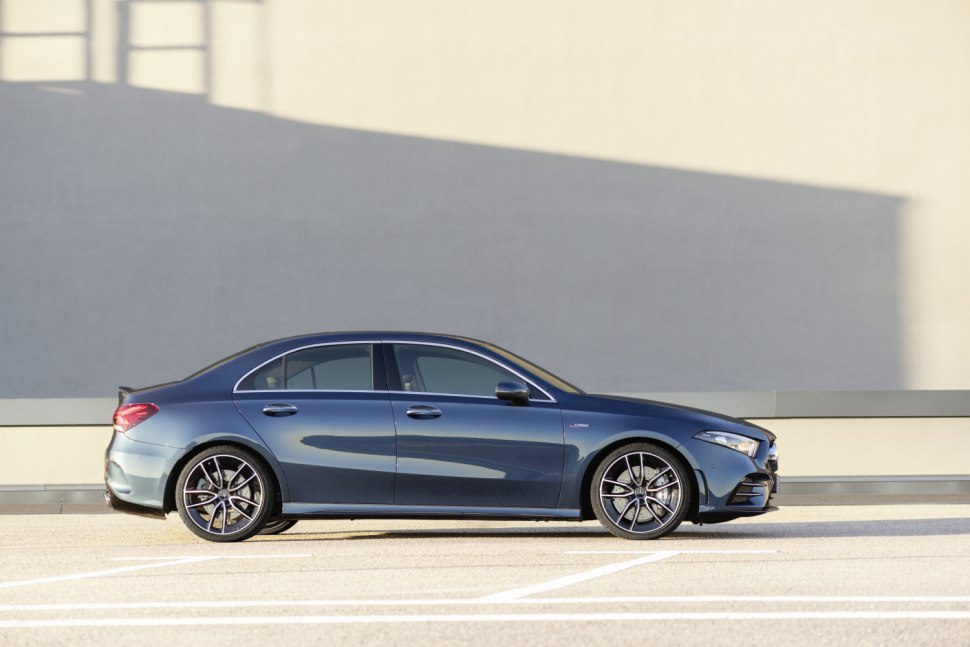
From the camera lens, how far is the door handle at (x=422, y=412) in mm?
10469

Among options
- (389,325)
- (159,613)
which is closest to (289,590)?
(159,613)

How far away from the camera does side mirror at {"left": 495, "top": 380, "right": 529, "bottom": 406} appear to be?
10375mm

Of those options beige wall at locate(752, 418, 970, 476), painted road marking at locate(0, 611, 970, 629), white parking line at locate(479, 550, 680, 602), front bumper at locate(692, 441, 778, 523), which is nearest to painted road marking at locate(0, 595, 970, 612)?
white parking line at locate(479, 550, 680, 602)

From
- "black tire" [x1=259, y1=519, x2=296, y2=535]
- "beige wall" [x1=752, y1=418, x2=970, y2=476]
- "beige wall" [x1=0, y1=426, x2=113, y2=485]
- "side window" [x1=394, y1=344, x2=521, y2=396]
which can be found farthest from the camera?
"beige wall" [x1=752, y1=418, x2=970, y2=476]

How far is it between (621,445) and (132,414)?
339 centimetres

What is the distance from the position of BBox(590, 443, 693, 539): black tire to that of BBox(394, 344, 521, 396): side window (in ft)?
3.07

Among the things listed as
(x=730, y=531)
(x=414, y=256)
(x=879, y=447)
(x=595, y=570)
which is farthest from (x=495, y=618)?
(x=879, y=447)

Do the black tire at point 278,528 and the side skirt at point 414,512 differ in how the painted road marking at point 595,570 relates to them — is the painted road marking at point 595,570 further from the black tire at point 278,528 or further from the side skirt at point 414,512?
the black tire at point 278,528

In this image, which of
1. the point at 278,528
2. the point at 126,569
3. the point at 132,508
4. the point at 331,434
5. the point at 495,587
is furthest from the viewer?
the point at 278,528

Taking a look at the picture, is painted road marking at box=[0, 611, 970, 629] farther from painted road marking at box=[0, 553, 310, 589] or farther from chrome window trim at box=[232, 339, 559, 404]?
chrome window trim at box=[232, 339, 559, 404]

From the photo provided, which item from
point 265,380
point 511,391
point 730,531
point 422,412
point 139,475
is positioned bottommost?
point 730,531

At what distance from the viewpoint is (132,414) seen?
10.7 meters

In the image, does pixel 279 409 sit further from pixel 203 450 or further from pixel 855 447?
pixel 855 447

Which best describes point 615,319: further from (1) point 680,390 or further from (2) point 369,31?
(2) point 369,31
